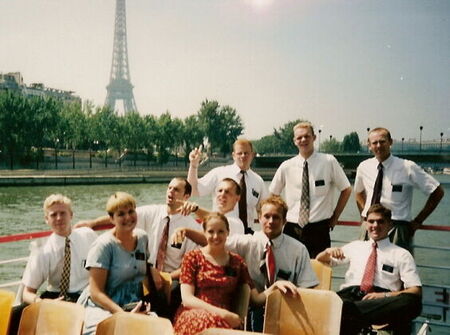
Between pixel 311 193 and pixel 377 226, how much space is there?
0.96 meters

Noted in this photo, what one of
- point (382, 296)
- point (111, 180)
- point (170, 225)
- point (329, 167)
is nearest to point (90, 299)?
point (170, 225)

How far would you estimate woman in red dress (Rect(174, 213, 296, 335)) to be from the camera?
283 centimetres

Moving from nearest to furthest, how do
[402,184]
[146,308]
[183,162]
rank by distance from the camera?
[146,308]
[402,184]
[183,162]

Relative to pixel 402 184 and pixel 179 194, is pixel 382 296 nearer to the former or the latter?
pixel 402 184

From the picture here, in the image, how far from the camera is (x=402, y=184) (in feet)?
14.3

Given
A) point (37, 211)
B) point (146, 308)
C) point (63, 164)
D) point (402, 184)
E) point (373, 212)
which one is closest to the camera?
point (146, 308)

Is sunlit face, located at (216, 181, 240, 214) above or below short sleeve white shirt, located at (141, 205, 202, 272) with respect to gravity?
above

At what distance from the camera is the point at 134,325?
2215mm

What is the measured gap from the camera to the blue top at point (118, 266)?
301 cm

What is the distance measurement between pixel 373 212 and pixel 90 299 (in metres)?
1.99

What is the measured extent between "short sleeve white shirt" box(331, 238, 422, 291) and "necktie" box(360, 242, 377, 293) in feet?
0.08

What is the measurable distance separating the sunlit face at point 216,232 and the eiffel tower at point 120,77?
5088 inches

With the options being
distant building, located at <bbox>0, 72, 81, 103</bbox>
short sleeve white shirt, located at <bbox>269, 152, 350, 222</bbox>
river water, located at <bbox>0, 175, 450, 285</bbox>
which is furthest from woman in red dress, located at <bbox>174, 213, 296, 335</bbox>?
distant building, located at <bbox>0, 72, 81, 103</bbox>

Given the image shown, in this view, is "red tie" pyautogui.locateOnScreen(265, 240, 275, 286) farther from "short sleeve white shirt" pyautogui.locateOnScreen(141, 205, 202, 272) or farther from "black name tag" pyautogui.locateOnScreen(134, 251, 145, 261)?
"black name tag" pyautogui.locateOnScreen(134, 251, 145, 261)
